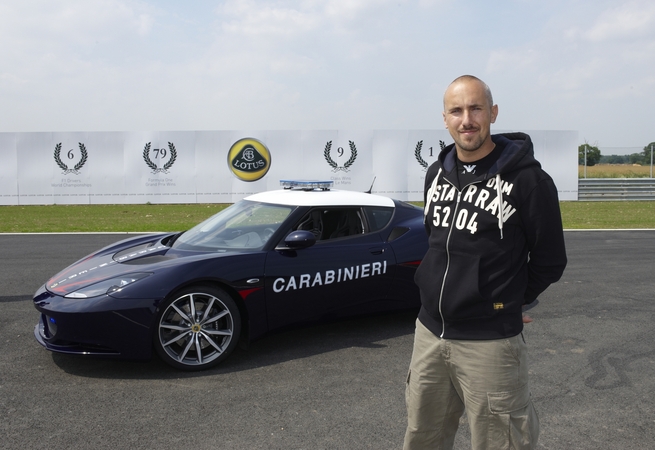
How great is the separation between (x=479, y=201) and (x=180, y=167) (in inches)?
863

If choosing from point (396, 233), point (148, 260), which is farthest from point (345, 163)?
point (148, 260)

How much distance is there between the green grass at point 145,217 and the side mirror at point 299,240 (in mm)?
8978

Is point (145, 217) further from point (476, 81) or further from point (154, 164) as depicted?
point (476, 81)

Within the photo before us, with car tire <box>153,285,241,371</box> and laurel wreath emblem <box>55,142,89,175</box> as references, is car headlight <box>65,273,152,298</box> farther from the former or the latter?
laurel wreath emblem <box>55,142,89,175</box>

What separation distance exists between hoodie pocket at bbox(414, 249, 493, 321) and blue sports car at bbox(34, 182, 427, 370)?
2541 mm

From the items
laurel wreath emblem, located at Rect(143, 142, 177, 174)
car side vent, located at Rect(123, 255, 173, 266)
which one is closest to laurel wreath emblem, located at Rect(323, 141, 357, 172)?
laurel wreath emblem, located at Rect(143, 142, 177, 174)

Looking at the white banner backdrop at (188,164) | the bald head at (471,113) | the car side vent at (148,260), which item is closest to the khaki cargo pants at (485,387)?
the bald head at (471,113)

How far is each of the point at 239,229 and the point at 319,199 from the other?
756mm

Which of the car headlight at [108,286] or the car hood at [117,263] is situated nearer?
the car headlight at [108,286]

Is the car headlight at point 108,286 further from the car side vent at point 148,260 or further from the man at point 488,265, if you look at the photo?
the man at point 488,265

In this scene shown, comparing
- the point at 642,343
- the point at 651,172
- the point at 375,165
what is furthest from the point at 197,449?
the point at 651,172

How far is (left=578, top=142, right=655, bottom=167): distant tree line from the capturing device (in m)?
27.5

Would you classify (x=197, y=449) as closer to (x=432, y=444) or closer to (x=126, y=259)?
(x=432, y=444)

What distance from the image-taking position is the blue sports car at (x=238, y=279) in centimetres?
432
